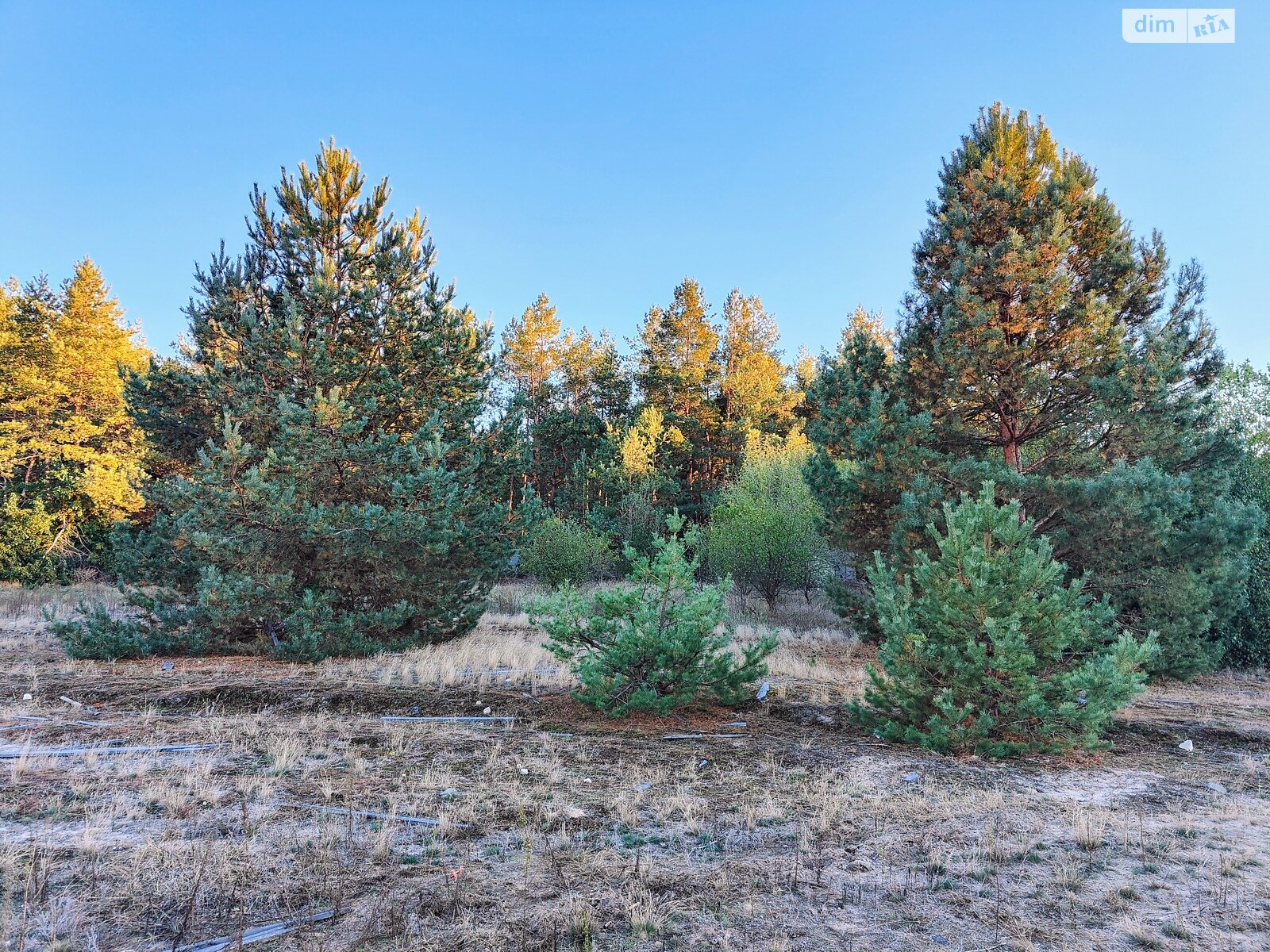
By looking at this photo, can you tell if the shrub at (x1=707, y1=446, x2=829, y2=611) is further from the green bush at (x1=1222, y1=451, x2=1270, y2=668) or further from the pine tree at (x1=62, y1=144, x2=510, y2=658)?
the pine tree at (x1=62, y1=144, x2=510, y2=658)

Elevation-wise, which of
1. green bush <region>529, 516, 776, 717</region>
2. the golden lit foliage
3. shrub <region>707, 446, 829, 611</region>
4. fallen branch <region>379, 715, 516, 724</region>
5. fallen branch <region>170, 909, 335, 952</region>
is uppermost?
the golden lit foliage

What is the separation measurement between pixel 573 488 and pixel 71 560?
763 inches

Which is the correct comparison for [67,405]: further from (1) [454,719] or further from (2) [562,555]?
(1) [454,719]

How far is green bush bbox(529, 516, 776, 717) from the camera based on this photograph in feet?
24.3

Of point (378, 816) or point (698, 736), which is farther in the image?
point (698, 736)

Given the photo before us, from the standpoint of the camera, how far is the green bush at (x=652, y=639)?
7406 mm

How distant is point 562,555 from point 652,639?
15.1 metres

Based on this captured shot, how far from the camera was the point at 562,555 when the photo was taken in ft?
73.0

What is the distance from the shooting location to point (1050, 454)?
12.2 m

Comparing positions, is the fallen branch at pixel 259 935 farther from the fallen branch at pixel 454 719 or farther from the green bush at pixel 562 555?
the green bush at pixel 562 555

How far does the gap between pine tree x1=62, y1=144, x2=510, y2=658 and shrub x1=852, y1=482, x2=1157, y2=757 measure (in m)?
7.26

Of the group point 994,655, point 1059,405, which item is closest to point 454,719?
point 994,655

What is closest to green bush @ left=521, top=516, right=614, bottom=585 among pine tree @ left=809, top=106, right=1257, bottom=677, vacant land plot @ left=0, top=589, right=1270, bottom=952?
pine tree @ left=809, top=106, right=1257, bottom=677

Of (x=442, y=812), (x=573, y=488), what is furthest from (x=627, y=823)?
(x=573, y=488)
